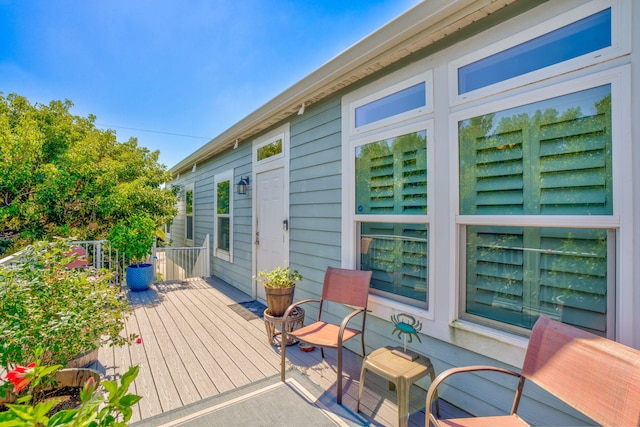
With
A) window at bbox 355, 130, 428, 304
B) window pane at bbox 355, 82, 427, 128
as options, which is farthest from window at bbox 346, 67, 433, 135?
window at bbox 355, 130, 428, 304

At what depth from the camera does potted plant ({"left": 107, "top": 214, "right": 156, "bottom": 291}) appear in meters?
5.39

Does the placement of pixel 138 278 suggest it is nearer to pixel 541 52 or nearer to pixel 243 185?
pixel 243 185

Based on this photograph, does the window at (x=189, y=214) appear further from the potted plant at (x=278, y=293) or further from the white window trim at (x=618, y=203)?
the white window trim at (x=618, y=203)

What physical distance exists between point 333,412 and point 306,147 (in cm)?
290

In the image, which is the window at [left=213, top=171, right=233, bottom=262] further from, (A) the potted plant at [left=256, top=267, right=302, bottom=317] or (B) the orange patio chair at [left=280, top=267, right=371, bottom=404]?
(B) the orange patio chair at [left=280, top=267, right=371, bottom=404]

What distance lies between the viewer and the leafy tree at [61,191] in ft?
16.8

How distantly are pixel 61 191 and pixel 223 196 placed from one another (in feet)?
9.51

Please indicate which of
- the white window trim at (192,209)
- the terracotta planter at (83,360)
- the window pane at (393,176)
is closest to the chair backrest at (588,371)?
the window pane at (393,176)

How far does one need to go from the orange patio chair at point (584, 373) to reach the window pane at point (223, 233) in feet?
18.0

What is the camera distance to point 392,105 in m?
2.69

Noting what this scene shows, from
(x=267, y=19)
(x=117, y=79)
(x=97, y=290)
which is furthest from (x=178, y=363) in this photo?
(x=117, y=79)

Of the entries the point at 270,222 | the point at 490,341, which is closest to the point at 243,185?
the point at 270,222

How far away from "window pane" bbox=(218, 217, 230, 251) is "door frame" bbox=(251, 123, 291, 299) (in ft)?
4.85

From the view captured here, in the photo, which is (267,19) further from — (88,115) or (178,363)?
(88,115)
